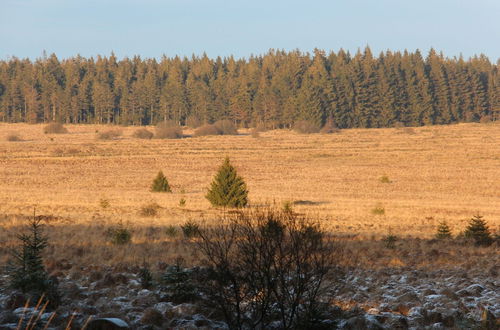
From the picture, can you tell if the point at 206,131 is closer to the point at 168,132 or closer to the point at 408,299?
the point at 168,132

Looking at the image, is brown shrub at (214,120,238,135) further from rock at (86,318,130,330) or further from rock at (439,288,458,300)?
rock at (86,318,130,330)

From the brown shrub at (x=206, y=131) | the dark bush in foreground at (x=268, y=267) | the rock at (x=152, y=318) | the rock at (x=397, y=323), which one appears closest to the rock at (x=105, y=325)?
the rock at (x=152, y=318)

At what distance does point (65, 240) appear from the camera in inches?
633

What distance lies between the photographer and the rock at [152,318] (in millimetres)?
7938

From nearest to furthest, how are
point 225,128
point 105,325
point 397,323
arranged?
point 105,325
point 397,323
point 225,128

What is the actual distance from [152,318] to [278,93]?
354 feet

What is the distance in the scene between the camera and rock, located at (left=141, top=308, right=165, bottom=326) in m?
7.94

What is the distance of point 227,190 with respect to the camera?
27.0 metres

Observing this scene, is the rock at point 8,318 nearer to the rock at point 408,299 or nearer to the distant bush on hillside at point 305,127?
the rock at point 408,299

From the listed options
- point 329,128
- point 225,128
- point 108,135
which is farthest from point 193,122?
point 108,135

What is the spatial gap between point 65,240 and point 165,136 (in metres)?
71.2

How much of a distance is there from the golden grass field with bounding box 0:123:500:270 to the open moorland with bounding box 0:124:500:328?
3.9 inches

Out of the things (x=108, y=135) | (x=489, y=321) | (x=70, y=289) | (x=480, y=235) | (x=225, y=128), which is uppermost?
(x=225, y=128)

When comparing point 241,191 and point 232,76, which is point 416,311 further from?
point 232,76
